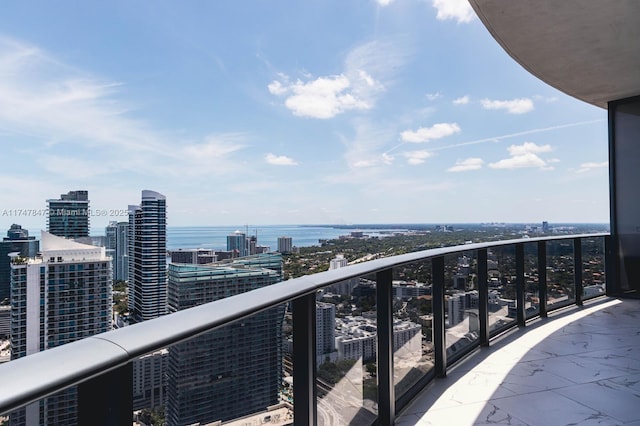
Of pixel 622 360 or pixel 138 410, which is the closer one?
pixel 138 410

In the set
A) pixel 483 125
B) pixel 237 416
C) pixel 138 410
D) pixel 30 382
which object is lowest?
pixel 237 416

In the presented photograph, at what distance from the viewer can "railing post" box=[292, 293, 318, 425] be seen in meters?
1.49

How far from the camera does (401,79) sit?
808 inches

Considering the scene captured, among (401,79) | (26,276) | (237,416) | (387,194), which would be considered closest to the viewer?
(237,416)

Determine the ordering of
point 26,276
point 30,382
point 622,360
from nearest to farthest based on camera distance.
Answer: point 30,382
point 622,360
point 26,276

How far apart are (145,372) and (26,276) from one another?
289 inches

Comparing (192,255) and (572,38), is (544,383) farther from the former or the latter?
(192,255)

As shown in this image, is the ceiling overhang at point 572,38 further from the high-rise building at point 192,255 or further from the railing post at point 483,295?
the high-rise building at point 192,255

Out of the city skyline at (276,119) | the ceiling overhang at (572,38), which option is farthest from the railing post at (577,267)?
the city skyline at (276,119)

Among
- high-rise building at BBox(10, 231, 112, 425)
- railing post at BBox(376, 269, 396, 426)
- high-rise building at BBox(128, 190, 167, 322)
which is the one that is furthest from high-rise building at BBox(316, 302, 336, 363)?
high-rise building at BBox(128, 190, 167, 322)

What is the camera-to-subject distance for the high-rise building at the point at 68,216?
10742 mm

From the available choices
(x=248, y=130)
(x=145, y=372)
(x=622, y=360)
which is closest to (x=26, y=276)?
(x=145, y=372)

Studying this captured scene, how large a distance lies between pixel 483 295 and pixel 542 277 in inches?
68.5

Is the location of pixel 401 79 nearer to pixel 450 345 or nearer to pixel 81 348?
pixel 450 345
